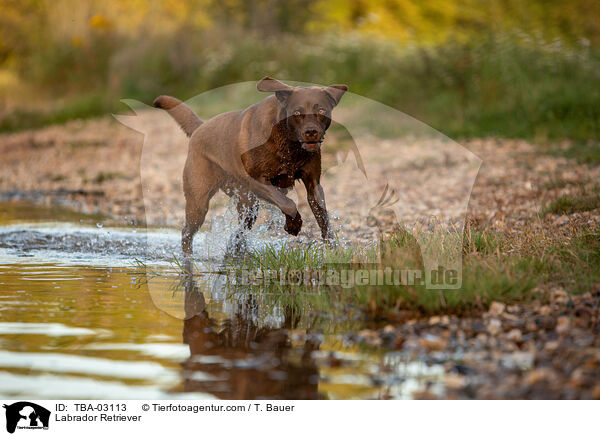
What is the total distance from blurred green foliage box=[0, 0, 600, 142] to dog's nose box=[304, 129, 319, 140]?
9.11m

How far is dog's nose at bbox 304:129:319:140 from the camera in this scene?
5.69m

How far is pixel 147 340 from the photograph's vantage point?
14.3ft

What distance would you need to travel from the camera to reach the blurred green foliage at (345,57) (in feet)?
51.5

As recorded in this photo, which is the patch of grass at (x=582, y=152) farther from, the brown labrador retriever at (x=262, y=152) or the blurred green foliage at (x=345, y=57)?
the brown labrador retriever at (x=262, y=152)

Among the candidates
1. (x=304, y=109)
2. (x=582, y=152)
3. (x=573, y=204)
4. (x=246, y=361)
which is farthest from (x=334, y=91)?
(x=582, y=152)

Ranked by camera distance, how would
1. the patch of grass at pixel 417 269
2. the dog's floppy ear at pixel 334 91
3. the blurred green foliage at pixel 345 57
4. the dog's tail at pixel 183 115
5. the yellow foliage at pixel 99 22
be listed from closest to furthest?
the patch of grass at pixel 417 269, the dog's floppy ear at pixel 334 91, the dog's tail at pixel 183 115, the blurred green foliage at pixel 345 57, the yellow foliage at pixel 99 22

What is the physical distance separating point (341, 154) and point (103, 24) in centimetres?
1388

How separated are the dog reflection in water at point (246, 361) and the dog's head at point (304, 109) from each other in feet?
5.02

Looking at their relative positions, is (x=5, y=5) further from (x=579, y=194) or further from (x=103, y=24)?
(x=579, y=194)

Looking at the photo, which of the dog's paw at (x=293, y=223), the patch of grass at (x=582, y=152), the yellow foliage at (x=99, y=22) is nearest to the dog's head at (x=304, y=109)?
the dog's paw at (x=293, y=223)
